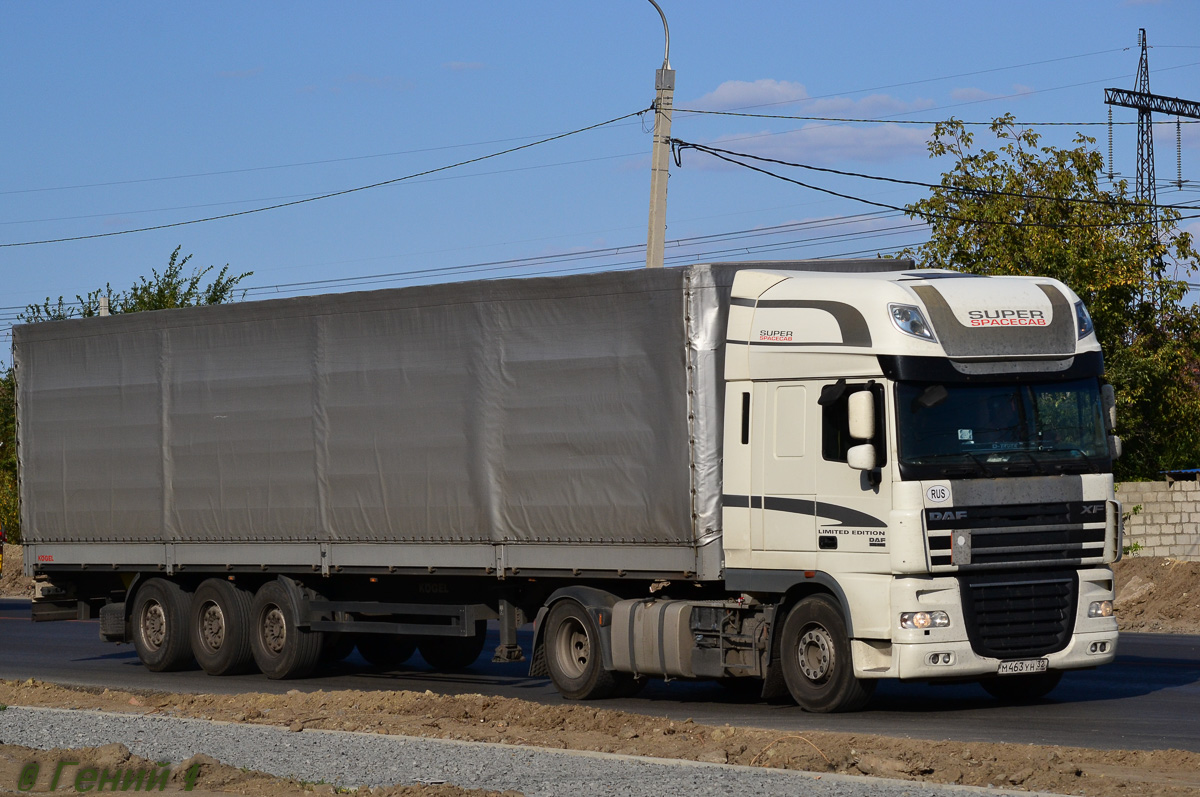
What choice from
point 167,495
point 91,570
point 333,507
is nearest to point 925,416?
point 333,507

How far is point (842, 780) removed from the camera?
929 cm

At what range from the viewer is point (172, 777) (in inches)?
384

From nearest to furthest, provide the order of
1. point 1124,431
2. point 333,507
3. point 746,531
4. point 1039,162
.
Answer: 1. point 746,531
2. point 333,507
3. point 1124,431
4. point 1039,162

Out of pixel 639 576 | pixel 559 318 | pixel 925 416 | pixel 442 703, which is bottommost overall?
pixel 442 703

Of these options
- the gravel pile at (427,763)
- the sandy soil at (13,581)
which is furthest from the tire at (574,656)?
the sandy soil at (13,581)

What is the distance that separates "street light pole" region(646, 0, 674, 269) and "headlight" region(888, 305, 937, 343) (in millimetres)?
10036

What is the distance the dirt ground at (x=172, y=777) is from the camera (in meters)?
9.03

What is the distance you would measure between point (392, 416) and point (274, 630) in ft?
10.5

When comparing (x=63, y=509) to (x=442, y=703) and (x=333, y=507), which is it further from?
(x=442, y=703)

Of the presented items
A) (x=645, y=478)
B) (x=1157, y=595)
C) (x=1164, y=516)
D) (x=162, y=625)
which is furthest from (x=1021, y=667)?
(x=1164, y=516)

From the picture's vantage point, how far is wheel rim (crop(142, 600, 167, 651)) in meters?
18.8

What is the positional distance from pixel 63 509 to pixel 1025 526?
1165 centimetres

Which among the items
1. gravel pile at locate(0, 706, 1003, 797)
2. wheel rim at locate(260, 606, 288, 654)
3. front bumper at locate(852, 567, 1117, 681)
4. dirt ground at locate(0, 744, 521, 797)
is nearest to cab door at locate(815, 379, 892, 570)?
front bumper at locate(852, 567, 1117, 681)

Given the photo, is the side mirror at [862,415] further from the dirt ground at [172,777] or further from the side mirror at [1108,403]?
the dirt ground at [172,777]
